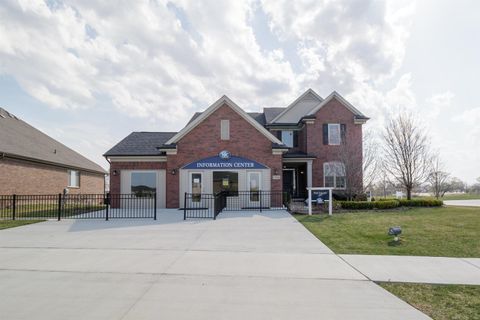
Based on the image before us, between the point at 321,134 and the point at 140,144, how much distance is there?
14.0m

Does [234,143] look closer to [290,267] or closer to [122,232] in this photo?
[122,232]

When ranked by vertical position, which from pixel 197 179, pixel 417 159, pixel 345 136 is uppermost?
pixel 345 136

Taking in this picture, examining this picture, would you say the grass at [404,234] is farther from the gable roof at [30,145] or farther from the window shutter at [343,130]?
the gable roof at [30,145]

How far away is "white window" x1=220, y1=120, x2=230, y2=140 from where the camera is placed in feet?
63.1

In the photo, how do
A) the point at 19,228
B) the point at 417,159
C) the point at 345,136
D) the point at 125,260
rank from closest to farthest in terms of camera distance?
the point at 125,260
the point at 19,228
the point at 417,159
the point at 345,136

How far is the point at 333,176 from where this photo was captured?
22.8 m

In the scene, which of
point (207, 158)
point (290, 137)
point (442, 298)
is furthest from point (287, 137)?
point (442, 298)

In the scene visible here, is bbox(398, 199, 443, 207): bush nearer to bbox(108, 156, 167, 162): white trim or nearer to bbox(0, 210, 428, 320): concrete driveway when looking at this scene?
bbox(0, 210, 428, 320): concrete driveway

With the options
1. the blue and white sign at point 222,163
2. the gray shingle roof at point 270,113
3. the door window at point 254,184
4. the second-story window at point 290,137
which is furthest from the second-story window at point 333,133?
the blue and white sign at point 222,163

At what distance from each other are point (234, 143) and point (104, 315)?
15571 millimetres

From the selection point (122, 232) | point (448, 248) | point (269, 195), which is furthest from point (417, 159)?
point (122, 232)

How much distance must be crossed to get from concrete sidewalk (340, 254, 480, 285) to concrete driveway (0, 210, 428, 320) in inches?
16.3

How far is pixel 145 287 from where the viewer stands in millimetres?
5102

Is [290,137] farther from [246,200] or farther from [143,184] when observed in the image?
[143,184]
